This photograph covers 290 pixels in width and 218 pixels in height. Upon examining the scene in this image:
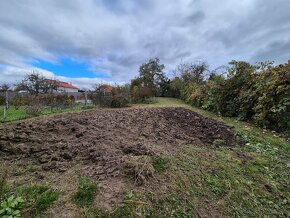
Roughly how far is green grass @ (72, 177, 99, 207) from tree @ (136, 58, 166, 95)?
20.7m

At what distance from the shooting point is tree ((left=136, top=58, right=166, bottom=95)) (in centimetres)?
2353

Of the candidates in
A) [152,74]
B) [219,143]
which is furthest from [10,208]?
[152,74]

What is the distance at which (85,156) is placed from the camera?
2.83m

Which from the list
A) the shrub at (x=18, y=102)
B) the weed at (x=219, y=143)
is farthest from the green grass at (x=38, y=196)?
the shrub at (x=18, y=102)

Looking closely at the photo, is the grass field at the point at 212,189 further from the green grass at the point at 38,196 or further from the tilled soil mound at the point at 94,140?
the tilled soil mound at the point at 94,140

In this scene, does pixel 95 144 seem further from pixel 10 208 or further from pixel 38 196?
pixel 10 208

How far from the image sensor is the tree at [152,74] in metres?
23.5

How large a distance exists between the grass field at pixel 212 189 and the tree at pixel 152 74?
1973 centimetres

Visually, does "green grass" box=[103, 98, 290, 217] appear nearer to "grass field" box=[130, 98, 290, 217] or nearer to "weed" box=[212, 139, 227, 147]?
"grass field" box=[130, 98, 290, 217]

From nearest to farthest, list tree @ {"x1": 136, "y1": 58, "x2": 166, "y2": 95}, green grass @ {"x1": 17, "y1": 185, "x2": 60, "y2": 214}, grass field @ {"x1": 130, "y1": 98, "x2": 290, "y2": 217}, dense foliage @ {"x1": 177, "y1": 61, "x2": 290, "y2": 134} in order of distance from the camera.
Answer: green grass @ {"x1": 17, "y1": 185, "x2": 60, "y2": 214}
grass field @ {"x1": 130, "y1": 98, "x2": 290, "y2": 217}
dense foliage @ {"x1": 177, "y1": 61, "x2": 290, "y2": 134}
tree @ {"x1": 136, "y1": 58, "x2": 166, "y2": 95}

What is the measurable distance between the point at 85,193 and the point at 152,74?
76.2 feet

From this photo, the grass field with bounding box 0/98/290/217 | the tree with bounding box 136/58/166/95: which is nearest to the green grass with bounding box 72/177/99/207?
the grass field with bounding box 0/98/290/217

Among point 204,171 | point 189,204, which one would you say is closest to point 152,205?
point 189,204

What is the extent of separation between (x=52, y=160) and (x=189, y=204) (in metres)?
1.79
